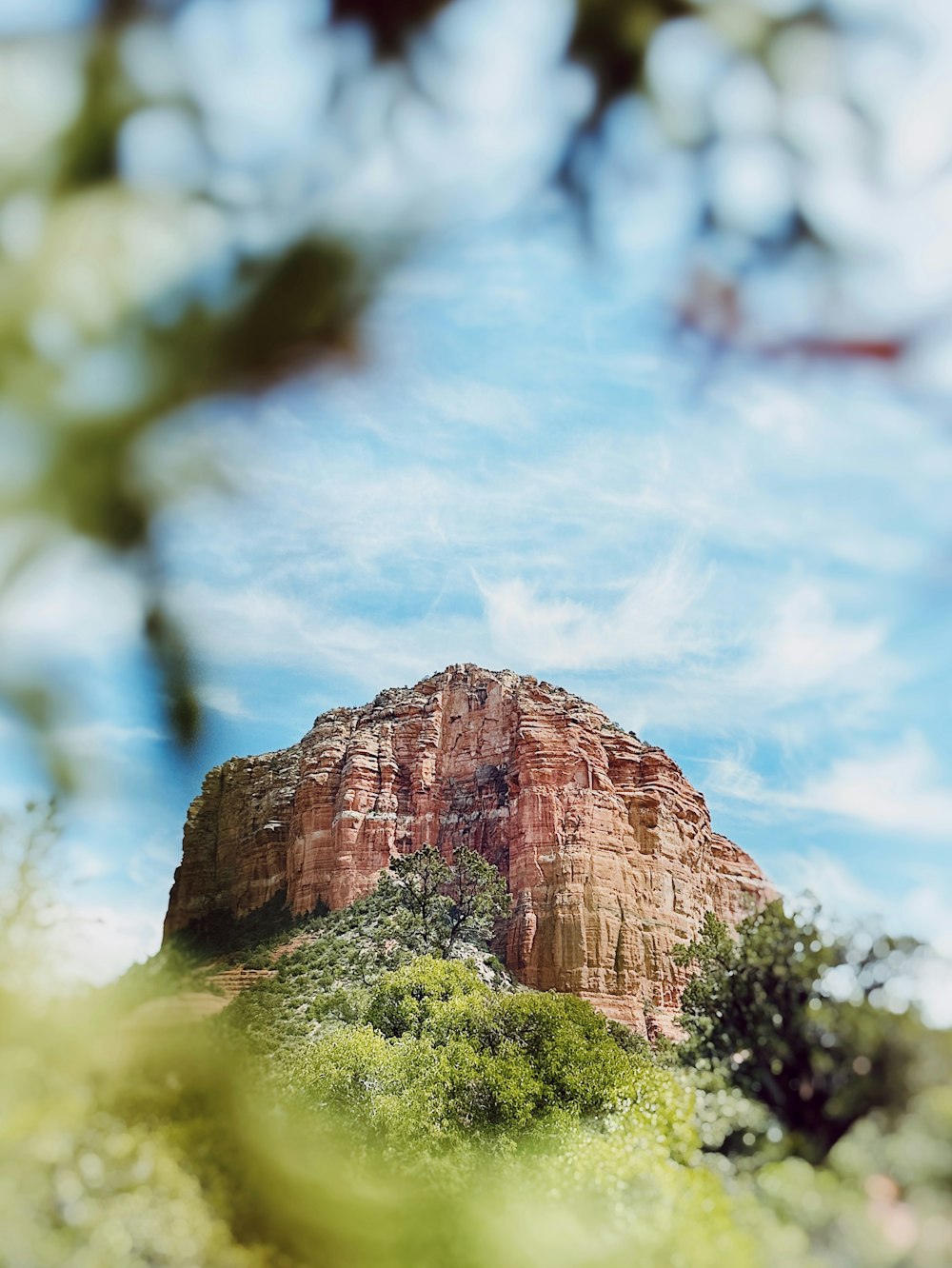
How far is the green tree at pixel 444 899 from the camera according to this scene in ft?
135

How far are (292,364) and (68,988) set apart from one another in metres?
3.51

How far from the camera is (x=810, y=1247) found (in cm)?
485

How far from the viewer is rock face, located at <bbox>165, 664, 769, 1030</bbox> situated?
4709 cm

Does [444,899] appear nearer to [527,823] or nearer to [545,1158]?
[527,823]

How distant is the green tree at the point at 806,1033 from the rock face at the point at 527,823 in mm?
34022

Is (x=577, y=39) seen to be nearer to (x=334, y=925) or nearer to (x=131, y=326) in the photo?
(x=131, y=326)

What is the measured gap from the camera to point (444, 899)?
44.0m

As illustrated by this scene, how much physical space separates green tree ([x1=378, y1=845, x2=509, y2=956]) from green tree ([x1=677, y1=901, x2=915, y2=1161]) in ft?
102

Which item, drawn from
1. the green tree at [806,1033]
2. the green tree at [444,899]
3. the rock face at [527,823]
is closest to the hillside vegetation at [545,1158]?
the green tree at [806,1033]

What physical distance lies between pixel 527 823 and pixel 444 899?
10018mm

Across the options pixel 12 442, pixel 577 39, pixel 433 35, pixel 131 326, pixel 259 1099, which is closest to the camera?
pixel 12 442

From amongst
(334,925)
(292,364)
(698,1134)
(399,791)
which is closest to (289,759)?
(399,791)

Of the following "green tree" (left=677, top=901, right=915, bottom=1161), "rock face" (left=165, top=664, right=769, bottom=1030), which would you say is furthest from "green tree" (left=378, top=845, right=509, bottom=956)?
"green tree" (left=677, top=901, right=915, bottom=1161)

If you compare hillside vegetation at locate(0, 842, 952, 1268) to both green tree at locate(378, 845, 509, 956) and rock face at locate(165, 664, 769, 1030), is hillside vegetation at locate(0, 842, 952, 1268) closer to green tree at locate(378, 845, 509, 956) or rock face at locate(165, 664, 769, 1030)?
green tree at locate(378, 845, 509, 956)
